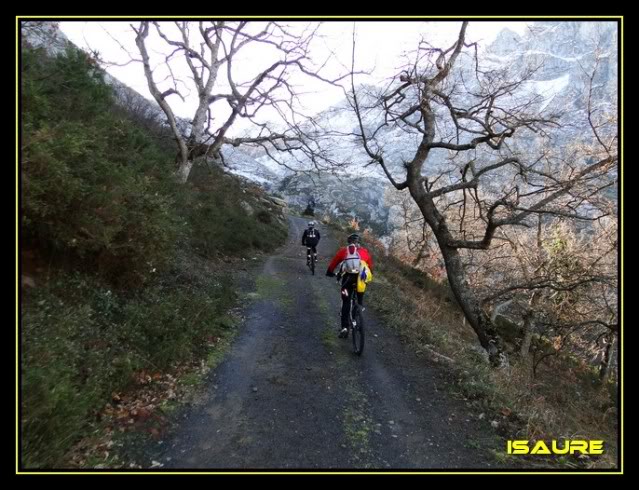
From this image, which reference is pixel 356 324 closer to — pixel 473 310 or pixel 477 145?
pixel 473 310

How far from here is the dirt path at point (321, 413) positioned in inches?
154

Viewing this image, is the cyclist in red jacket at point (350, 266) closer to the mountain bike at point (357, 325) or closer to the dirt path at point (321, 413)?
A: the mountain bike at point (357, 325)

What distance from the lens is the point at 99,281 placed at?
18.3ft

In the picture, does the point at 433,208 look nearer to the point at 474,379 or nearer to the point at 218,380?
the point at 474,379

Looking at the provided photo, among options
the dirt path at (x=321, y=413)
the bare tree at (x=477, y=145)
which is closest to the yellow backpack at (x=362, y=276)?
the dirt path at (x=321, y=413)

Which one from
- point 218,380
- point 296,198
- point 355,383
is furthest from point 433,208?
point 296,198

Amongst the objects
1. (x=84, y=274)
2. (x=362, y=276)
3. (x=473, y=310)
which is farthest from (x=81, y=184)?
(x=473, y=310)

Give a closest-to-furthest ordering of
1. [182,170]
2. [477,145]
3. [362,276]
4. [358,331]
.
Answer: [358,331] → [362,276] → [477,145] → [182,170]

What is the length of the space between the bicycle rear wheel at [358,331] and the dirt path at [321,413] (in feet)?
0.60

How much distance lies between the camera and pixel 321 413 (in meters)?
4.81

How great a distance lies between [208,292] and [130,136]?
149 inches

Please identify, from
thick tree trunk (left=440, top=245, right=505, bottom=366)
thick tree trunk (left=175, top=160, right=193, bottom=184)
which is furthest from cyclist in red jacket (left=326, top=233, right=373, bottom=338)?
thick tree trunk (left=175, top=160, right=193, bottom=184)

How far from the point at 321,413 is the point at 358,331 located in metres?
2.30

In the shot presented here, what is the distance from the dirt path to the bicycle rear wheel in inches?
7.2
